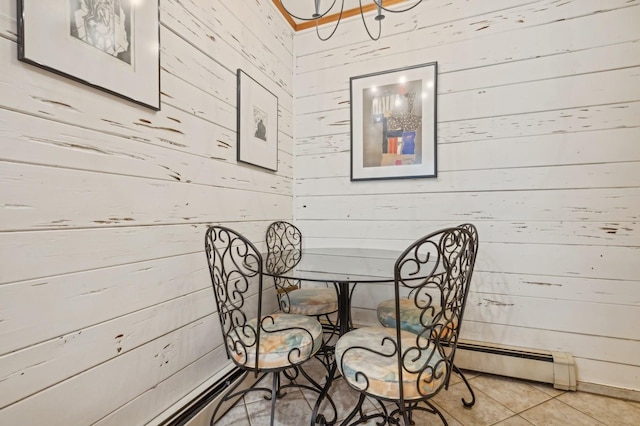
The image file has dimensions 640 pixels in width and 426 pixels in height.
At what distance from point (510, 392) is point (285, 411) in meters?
1.32

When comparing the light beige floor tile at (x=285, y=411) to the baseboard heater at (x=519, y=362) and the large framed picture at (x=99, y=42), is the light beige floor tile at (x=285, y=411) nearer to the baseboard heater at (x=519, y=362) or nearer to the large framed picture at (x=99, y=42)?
the baseboard heater at (x=519, y=362)

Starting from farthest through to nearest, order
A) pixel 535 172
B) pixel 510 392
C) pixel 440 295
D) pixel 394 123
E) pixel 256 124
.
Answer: pixel 394 123 → pixel 256 124 → pixel 535 172 → pixel 510 392 → pixel 440 295

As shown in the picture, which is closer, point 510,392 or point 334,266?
point 334,266

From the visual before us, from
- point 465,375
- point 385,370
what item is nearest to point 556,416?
point 465,375

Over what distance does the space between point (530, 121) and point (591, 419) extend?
5.56ft

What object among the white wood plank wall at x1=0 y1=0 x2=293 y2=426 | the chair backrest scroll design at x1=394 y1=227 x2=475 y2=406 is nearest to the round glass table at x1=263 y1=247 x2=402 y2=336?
the chair backrest scroll design at x1=394 y1=227 x2=475 y2=406

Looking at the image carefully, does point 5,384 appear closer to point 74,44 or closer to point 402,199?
point 74,44

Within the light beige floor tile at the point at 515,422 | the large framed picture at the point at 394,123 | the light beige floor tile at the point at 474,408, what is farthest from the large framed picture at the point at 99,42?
the light beige floor tile at the point at 515,422

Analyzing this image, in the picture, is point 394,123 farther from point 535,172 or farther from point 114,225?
point 114,225

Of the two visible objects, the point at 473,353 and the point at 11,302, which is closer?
the point at 11,302

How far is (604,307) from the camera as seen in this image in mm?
1637

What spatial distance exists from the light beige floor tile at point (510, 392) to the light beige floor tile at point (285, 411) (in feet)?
3.46

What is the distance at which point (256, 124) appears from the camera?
6.15ft

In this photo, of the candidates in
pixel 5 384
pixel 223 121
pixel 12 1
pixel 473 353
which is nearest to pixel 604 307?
pixel 473 353
